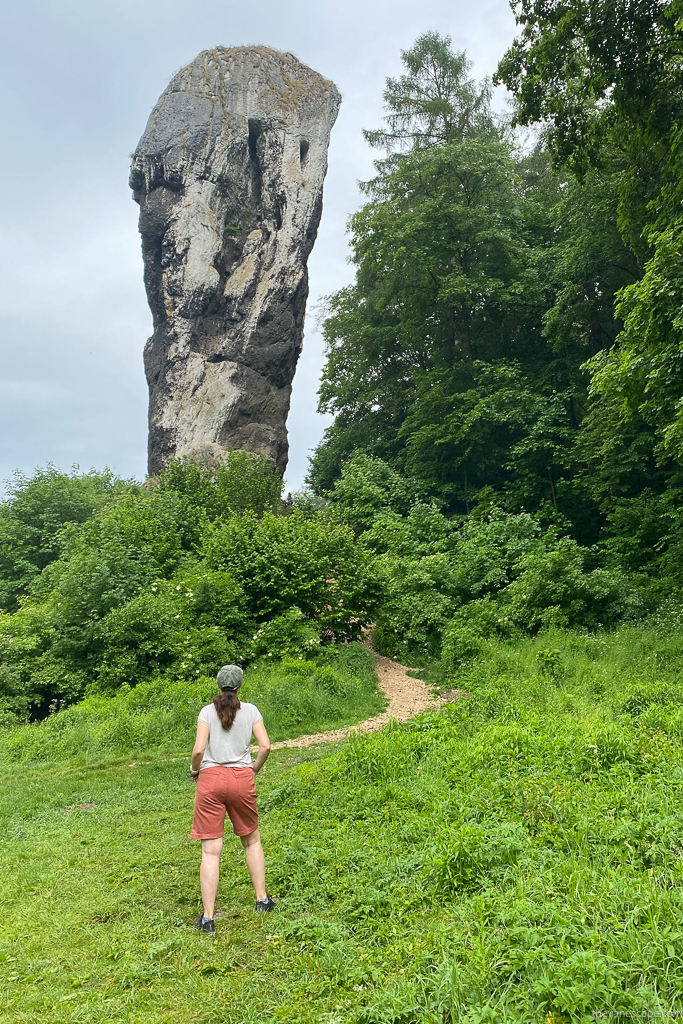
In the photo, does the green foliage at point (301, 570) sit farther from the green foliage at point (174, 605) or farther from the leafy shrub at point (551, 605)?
the leafy shrub at point (551, 605)

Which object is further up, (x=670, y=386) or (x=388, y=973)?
(x=670, y=386)

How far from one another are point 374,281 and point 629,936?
105ft

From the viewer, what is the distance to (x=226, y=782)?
431 cm

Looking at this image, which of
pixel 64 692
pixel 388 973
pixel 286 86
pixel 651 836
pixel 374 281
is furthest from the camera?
pixel 286 86

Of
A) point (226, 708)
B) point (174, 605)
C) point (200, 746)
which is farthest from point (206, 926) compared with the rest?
point (174, 605)

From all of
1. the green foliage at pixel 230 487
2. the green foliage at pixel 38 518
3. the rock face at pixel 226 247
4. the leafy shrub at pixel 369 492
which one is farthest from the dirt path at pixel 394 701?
the rock face at pixel 226 247

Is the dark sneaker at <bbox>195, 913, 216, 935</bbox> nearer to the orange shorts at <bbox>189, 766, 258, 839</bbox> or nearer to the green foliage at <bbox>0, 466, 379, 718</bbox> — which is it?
the orange shorts at <bbox>189, 766, 258, 839</bbox>

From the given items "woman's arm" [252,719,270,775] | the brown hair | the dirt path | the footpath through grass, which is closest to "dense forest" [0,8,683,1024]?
the footpath through grass

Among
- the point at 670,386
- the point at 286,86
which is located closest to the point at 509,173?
the point at 286,86

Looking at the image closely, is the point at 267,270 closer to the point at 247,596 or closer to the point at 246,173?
the point at 246,173

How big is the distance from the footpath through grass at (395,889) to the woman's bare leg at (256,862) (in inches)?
7.3

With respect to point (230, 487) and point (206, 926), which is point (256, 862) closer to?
point (206, 926)

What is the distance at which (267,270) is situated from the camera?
108ft

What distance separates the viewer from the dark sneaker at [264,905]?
4.20 m
